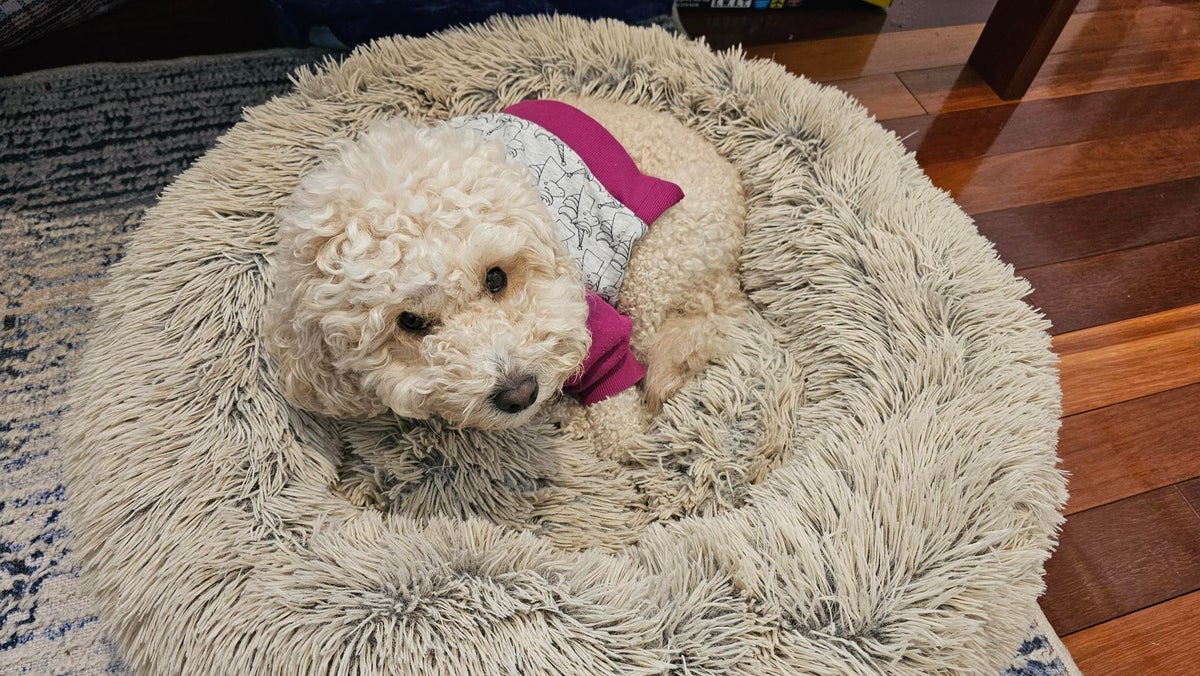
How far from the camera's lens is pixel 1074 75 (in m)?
1.63

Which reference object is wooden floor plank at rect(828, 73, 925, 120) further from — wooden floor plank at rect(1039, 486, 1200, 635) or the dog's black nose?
the dog's black nose

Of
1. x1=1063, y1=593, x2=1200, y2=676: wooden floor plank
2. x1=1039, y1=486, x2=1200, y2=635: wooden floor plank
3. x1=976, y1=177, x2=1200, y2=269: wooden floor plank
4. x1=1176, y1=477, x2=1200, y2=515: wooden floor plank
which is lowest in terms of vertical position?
x1=1063, y1=593, x2=1200, y2=676: wooden floor plank

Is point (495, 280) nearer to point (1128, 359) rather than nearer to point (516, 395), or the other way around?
A: point (516, 395)

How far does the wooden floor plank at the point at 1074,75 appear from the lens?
62.2 inches

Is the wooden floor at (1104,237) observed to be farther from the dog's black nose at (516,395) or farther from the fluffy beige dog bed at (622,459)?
the dog's black nose at (516,395)

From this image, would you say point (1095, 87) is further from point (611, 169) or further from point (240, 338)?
point (240, 338)

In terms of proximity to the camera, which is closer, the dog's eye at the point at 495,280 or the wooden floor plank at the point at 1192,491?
the dog's eye at the point at 495,280

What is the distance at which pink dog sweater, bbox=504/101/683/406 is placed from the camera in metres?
0.98

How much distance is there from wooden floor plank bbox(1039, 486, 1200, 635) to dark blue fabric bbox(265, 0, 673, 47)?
4.25ft

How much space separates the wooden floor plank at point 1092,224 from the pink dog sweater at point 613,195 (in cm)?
76

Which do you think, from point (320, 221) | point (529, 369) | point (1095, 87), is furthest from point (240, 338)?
point (1095, 87)

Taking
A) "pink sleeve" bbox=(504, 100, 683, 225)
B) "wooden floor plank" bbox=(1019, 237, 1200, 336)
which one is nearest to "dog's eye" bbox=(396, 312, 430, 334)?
"pink sleeve" bbox=(504, 100, 683, 225)

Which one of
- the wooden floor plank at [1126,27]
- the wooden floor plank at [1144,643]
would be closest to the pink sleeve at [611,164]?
the wooden floor plank at [1144,643]

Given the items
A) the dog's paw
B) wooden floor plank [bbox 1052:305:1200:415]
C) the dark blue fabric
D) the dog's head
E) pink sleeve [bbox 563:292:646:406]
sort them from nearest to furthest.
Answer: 1. the dog's head
2. pink sleeve [bbox 563:292:646:406]
3. the dog's paw
4. wooden floor plank [bbox 1052:305:1200:415]
5. the dark blue fabric
